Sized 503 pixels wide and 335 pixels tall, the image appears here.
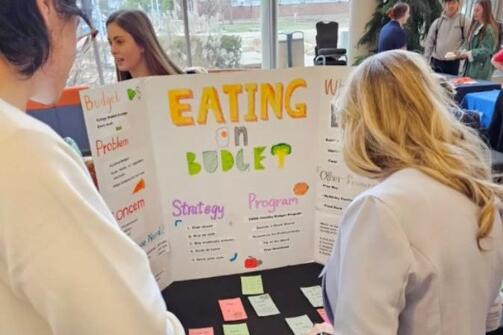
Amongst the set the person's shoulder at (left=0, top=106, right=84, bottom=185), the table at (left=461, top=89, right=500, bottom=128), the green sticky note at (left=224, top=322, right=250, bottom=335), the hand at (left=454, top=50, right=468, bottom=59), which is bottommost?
the green sticky note at (left=224, top=322, right=250, bottom=335)

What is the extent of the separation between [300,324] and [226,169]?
0.56 m

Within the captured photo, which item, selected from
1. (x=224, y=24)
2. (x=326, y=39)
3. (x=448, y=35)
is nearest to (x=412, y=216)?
(x=448, y=35)

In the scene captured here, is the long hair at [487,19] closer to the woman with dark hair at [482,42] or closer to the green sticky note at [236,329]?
the woman with dark hair at [482,42]

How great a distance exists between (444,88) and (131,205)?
3.20ft

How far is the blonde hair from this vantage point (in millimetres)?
834

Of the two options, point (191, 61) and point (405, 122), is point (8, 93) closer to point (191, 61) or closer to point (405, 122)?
point (405, 122)

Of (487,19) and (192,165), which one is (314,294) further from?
(487,19)

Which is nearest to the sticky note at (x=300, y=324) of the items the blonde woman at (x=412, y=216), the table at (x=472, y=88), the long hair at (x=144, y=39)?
the blonde woman at (x=412, y=216)

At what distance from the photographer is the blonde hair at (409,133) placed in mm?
834

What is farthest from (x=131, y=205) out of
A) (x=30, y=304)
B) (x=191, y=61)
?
(x=191, y=61)

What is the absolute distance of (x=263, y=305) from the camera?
1402mm

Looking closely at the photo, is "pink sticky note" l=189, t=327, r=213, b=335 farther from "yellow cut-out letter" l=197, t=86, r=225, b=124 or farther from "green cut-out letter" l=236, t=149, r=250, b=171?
"yellow cut-out letter" l=197, t=86, r=225, b=124

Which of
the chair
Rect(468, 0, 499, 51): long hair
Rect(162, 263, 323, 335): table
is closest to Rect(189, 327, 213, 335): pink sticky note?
Rect(162, 263, 323, 335): table

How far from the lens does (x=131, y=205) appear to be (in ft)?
4.48
